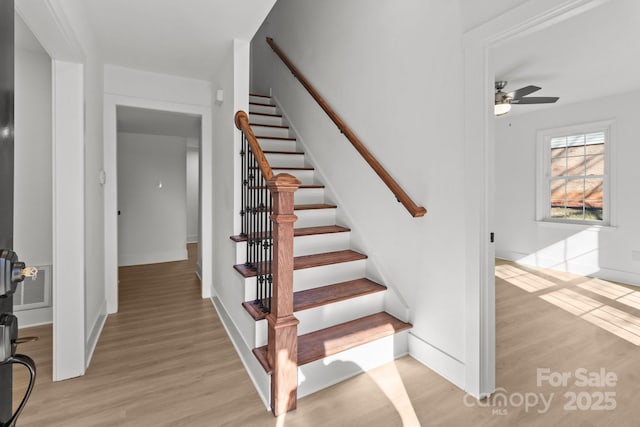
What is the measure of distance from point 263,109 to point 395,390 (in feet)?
12.3

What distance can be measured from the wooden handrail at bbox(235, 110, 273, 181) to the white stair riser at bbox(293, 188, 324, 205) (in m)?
0.98

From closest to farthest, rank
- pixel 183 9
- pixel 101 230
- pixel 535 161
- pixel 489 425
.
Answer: pixel 489 425 < pixel 183 9 < pixel 101 230 < pixel 535 161

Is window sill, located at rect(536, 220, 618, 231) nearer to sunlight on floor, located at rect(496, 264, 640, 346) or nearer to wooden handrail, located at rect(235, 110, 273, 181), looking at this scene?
sunlight on floor, located at rect(496, 264, 640, 346)

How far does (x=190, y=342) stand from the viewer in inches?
99.9

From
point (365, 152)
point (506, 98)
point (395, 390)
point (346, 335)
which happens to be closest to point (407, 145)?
point (365, 152)

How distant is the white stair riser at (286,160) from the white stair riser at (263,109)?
3.65 feet

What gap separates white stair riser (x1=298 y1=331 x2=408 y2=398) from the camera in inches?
74.9

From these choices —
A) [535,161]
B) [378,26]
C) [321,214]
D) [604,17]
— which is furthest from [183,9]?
[535,161]

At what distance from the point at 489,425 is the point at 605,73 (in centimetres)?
395

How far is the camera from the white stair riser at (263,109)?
14.1ft

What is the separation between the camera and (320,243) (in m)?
2.81

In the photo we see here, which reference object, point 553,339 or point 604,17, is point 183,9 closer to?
point 604,17

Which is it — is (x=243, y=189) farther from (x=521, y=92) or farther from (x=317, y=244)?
(x=521, y=92)

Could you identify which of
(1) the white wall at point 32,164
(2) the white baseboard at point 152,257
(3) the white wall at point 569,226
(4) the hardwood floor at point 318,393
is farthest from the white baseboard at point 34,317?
(3) the white wall at point 569,226
